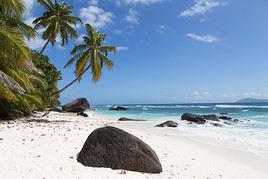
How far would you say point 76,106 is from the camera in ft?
154

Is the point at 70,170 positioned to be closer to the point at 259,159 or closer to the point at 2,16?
the point at 259,159

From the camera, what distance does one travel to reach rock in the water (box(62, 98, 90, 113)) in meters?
46.1

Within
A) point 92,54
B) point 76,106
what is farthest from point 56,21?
point 76,106

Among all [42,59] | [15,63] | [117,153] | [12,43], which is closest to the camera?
[117,153]

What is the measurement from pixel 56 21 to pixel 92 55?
4.49 metres

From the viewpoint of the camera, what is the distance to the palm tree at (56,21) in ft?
91.5

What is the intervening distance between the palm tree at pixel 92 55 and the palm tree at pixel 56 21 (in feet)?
5.23

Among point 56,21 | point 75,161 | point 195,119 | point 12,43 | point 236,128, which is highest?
point 56,21

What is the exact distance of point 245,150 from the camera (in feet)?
41.9

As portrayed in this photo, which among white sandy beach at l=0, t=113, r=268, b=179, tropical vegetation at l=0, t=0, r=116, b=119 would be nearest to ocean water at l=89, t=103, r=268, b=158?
white sandy beach at l=0, t=113, r=268, b=179

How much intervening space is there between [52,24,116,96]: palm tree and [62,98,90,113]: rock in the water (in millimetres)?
18901

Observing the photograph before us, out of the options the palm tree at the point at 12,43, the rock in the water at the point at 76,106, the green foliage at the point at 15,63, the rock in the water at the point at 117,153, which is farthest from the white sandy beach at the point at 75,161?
the rock in the water at the point at 76,106

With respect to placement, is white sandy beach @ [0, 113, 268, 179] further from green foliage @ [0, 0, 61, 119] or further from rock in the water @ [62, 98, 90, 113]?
rock in the water @ [62, 98, 90, 113]

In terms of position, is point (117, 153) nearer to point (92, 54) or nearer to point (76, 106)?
point (92, 54)
